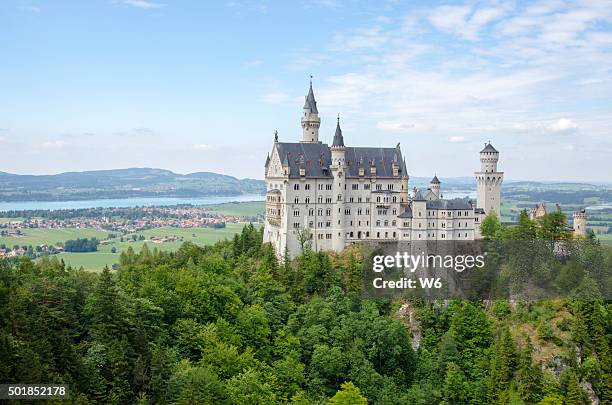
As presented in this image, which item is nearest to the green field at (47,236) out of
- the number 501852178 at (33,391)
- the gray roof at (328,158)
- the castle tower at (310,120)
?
the castle tower at (310,120)

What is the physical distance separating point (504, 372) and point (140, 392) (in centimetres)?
3368

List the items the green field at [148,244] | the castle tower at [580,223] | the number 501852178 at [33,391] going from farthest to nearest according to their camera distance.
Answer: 1. the green field at [148,244]
2. the castle tower at [580,223]
3. the number 501852178 at [33,391]

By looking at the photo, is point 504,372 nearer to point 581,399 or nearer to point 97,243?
point 581,399

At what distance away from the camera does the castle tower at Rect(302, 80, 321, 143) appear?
90.3 metres

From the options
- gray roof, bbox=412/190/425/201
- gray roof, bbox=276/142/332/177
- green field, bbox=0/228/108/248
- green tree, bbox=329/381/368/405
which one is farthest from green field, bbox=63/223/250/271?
green tree, bbox=329/381/368/405

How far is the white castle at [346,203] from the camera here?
8350 centimetres

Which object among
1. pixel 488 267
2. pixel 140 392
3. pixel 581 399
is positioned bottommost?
pixel 581 399

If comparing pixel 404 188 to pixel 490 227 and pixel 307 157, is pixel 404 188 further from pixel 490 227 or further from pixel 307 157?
pixel 307 157

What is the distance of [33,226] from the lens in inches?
7234

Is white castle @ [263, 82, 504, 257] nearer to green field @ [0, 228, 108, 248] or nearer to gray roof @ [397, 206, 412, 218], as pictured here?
gray roof @ [397, 206, 412, 218]

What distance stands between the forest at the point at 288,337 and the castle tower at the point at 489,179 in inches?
300

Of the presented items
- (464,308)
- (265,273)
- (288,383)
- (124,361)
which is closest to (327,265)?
(265,273)

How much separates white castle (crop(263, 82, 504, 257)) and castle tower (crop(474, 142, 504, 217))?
389 cm

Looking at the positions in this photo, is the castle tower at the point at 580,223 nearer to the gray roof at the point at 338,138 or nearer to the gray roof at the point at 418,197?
the gray roof at the point at 418,197
